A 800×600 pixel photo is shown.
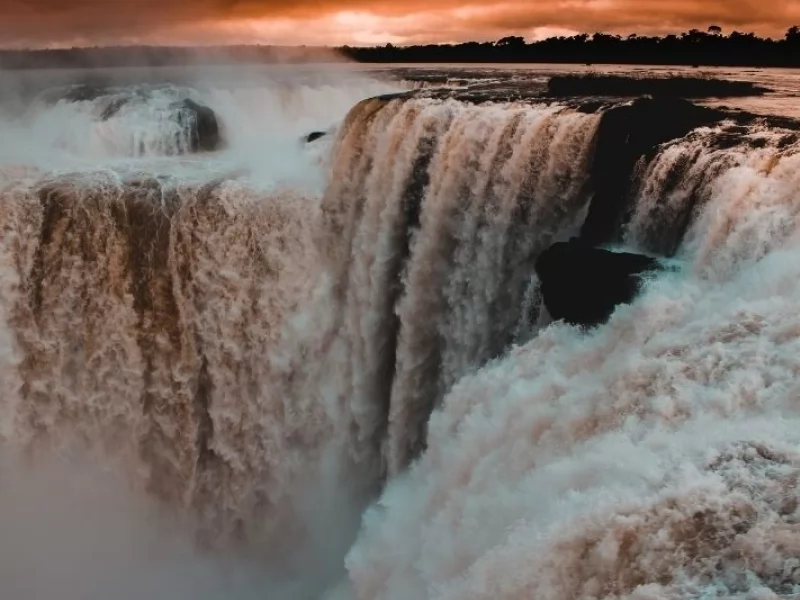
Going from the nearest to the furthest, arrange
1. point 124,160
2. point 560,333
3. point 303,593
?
point 560,333 → point 303,593 → point 124,160

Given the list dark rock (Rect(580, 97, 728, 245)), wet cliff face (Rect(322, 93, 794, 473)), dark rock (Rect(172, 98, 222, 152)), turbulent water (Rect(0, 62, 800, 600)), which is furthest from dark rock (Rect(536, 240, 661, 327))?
dark rock (Rect(172, 98, 222, 152))

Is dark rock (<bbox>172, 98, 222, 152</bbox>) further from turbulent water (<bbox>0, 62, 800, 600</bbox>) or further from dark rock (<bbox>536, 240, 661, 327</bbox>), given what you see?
dark rock (<bbox>536, 240, 661, 327</bbox>)

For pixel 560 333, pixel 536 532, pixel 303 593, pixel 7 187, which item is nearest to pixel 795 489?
pixel 536 532

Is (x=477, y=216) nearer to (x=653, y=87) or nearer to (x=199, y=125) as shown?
(x=653, y=87)

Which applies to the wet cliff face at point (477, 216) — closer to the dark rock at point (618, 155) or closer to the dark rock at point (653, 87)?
the dark rock at point (618, 155)

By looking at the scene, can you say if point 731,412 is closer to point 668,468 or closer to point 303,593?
point 668,468

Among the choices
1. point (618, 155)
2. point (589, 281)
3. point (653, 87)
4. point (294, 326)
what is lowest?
point (294, 326)

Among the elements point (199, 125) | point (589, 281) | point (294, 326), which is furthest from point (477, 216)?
point (199, 125)
